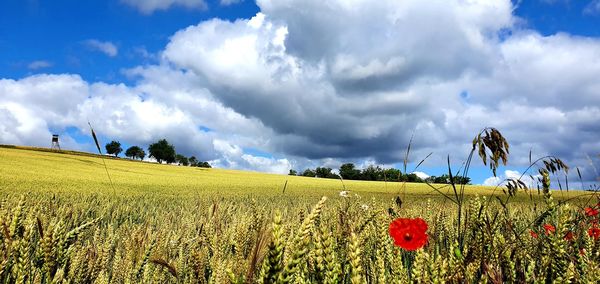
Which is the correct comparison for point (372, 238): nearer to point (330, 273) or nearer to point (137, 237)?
point (137, 237)

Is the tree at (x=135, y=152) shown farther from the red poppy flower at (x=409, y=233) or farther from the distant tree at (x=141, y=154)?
the red poppy flower at (x=409, y=233)

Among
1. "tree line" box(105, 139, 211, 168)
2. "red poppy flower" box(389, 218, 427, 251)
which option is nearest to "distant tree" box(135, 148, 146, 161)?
"tree line" box(105, 139, 211, 168)

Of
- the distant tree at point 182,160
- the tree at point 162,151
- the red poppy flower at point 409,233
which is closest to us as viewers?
the red poppy flower at point 409,233

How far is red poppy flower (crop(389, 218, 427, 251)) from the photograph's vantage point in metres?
2.13

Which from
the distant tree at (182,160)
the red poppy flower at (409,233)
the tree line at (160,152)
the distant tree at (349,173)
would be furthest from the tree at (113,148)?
the red poppy flower at (409,233)

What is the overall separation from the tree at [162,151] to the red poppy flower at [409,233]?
366 feet

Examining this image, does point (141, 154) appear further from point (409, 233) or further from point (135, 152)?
point (409, 233)

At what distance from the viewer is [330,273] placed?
29.7 inches

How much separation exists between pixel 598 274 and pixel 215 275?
143 centimetres

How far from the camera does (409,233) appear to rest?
7.48 feet

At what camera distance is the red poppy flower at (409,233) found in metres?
2.13

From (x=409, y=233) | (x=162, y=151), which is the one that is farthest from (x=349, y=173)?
(x=409, y=233)

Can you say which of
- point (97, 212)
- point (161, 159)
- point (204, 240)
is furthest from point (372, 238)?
point (161, 159)

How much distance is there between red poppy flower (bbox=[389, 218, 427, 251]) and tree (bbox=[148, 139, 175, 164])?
366ft
